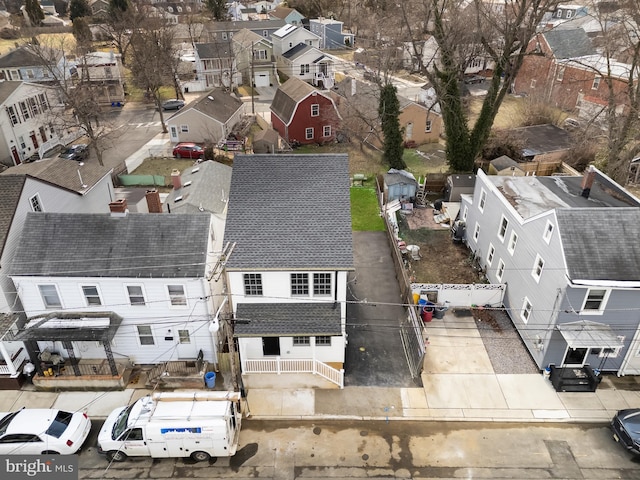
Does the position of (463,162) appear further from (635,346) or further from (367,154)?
(635,346)

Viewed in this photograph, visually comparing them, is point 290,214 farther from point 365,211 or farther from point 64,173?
Result: point 365,211

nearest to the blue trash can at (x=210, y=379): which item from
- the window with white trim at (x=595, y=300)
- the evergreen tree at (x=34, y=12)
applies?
the window with white trim at (x=595, y=300)

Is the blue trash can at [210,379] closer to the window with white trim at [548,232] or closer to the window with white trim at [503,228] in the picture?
the window with white trim at [548,232]

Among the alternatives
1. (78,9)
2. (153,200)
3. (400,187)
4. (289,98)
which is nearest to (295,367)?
(153,200)

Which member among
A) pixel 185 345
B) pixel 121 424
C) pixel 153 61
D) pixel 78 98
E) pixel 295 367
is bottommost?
pixel 295 367

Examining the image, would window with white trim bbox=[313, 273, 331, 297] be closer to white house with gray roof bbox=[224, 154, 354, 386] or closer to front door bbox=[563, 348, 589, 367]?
white house with gray roof bbox=[224, 154, 354, 386]

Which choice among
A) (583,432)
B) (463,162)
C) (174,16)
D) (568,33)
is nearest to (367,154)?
(463,162)

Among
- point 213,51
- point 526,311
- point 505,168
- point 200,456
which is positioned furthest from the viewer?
point 213,51
